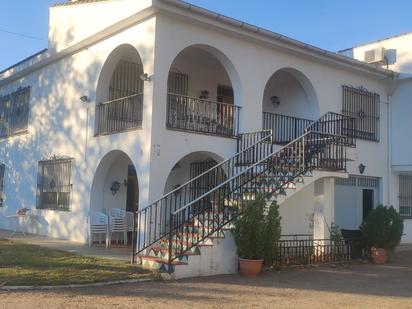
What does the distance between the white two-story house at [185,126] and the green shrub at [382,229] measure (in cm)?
104

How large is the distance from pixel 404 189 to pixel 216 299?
12817 millimetres

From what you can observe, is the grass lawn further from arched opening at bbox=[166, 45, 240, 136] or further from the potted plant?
the potted plant

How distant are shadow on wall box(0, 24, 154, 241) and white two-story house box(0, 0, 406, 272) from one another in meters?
0.06

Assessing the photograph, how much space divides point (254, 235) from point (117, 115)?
20.2 ft

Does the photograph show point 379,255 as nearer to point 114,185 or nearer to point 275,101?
point 275,101

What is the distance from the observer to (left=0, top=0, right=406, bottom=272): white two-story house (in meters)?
12.5

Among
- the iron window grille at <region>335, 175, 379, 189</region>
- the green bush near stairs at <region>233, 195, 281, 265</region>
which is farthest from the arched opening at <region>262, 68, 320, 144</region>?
the green bush near stairs at <region>233, 195, 281, 265</region>

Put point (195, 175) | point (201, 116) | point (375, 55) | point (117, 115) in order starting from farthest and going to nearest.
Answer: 1. point (375, 55)
2. point (195, 175)
3. point (117, 115)
4. point (201, 116)

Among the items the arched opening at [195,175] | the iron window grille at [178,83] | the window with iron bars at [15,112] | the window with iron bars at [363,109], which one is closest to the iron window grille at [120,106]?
the iron window grille at [178,83]

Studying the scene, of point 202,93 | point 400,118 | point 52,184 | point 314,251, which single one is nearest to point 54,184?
point 52,184

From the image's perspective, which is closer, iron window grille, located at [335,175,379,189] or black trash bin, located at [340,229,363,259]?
black trash bin, located at [340,229,363,259]

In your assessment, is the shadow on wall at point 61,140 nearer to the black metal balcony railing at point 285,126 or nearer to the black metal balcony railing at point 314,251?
the black metal balcony railing at point 314,251

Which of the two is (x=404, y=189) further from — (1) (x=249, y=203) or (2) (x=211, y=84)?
(1) (x=249, y=203)

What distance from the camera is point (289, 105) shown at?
56.5 ft
